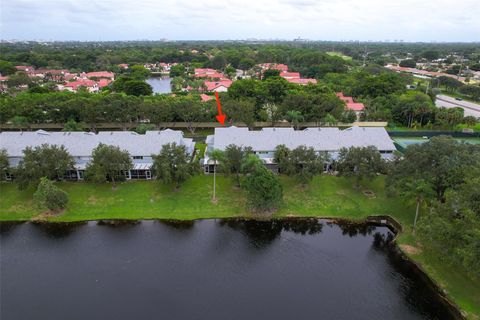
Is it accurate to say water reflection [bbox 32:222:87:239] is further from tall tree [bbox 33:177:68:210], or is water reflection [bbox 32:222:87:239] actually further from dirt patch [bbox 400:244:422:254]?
dirt patch [bbox 400:244:422:254]

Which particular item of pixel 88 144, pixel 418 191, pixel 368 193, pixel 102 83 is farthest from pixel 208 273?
pixel 102 83

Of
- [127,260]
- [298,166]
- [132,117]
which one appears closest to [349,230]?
[298,166]

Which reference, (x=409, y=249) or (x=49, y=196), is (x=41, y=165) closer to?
(x=49, y=196)

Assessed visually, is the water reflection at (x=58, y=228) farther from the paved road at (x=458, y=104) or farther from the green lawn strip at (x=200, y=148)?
the paved road at (x=458, y=104)

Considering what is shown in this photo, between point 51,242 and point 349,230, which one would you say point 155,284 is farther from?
point 349,230

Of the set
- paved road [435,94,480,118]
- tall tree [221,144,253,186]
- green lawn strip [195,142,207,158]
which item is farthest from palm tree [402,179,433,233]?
paved road [435,94,480,118]

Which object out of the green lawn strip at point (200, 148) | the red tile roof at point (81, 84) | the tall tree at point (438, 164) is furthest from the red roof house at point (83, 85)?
the tall tree at point (438, 164)

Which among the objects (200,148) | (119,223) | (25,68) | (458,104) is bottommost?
(119,223)
